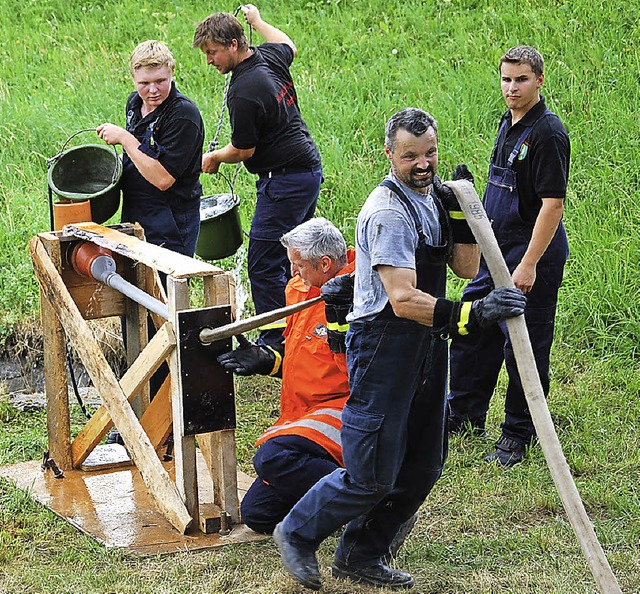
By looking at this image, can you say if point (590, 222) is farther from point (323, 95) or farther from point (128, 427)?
point (128, 427)

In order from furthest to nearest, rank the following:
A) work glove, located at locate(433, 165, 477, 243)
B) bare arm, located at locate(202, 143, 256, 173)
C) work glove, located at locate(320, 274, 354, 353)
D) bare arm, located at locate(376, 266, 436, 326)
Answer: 1. bare arm, located at locate(202, 143, 256, 173)
2. work glove, located at locate(320, 274, 354, 353)
3. work glove, located at locate(433, 165, 477, 243)
4. bare arm, located at locate(376, 266, 436, 326)

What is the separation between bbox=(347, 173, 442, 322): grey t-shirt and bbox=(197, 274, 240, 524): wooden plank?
0.79 metres

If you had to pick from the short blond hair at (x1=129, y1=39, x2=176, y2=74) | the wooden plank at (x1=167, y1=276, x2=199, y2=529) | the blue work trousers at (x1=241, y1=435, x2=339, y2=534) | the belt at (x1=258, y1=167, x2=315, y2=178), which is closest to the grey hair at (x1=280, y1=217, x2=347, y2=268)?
the wooden plank at (x1=167, y1=276, x2=199, y2=529)

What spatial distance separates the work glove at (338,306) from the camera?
3.57m

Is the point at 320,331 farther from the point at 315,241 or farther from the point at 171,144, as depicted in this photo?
the point at 171,144

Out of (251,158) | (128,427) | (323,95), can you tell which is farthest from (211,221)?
(323,95)

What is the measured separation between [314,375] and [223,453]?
532 mm

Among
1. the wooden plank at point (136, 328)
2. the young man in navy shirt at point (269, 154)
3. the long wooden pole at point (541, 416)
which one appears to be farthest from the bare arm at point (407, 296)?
the young man in navy shirt at point (269, 154)

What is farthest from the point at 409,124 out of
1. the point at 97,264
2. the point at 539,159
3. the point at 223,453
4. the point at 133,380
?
the point at 97,264

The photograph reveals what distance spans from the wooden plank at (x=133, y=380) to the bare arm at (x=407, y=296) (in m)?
1.16

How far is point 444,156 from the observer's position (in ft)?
28.2

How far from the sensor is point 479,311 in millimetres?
3090

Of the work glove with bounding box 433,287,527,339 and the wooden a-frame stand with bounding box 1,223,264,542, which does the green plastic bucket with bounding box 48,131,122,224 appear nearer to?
the wooden a-frame stand with bounding box 1,223,264,542

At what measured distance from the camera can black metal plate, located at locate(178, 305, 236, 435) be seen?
396cm
